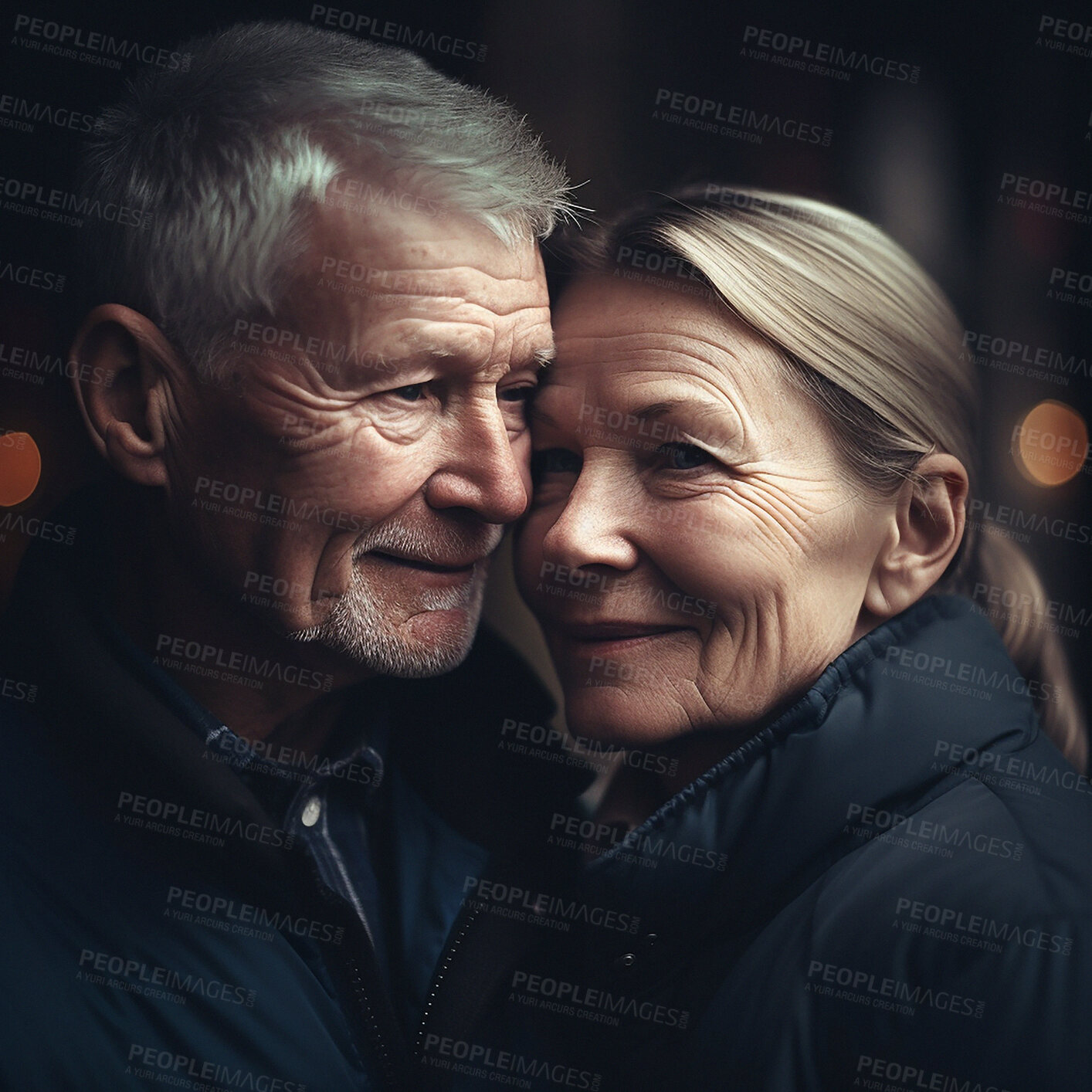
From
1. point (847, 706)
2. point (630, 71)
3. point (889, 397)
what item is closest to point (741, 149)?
point (630, 71)

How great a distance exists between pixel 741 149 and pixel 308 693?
1.30 meters

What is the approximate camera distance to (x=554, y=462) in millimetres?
1821

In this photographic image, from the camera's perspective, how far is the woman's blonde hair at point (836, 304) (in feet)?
5.43

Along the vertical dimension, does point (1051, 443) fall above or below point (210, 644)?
above

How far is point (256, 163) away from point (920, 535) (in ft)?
4.12

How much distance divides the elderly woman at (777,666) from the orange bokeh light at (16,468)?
965mm

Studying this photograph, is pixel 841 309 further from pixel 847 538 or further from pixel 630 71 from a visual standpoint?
pixel 630 71

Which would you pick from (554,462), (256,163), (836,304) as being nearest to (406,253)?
(256,163)

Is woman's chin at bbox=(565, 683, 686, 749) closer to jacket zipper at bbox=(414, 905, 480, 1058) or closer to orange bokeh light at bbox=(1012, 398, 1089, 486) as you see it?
jacket zipper at bbox=(414, 905, 480, 1058)

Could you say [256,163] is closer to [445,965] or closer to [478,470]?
[478,470]

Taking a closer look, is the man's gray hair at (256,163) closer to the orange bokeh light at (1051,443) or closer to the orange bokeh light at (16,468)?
the orange bokeh light at (16,468)

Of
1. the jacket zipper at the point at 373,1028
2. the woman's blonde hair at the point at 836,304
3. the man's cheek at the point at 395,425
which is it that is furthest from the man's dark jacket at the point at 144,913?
the woman's blonde hair at the point at 836,304

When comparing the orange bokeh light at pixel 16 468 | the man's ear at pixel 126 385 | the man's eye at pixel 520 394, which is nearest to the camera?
the man's ear at pixel 126 385

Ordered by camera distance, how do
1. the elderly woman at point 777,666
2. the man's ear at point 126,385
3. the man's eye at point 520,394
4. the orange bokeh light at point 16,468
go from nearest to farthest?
1. the elderly woman at point 777,666
2. the man's ear at point 126,385
3. the man's eye at point 520,394
4. the orange bokeh light at point 16,468
